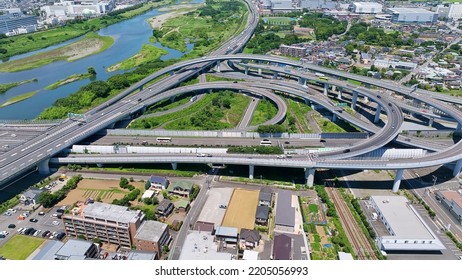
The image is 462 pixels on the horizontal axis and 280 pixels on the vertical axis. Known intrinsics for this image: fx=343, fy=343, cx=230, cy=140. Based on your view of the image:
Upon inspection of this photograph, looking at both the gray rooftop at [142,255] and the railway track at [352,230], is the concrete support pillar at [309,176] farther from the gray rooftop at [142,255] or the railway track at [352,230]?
A: the gray rooftop at [142,255]

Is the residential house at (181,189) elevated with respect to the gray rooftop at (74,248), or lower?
lower

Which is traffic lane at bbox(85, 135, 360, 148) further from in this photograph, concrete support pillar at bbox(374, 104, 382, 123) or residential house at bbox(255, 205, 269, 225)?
residential house at bbox(255, 205, 269, 225)

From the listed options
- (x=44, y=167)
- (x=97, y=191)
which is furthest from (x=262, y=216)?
(x=44, y=167)

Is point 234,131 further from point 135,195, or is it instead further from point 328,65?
point 328,65

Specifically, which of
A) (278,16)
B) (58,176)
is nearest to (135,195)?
(58,176)

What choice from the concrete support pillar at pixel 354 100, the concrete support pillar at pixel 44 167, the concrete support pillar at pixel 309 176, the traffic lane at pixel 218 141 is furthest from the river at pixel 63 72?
the concrete support pillar at pixel 354 100
